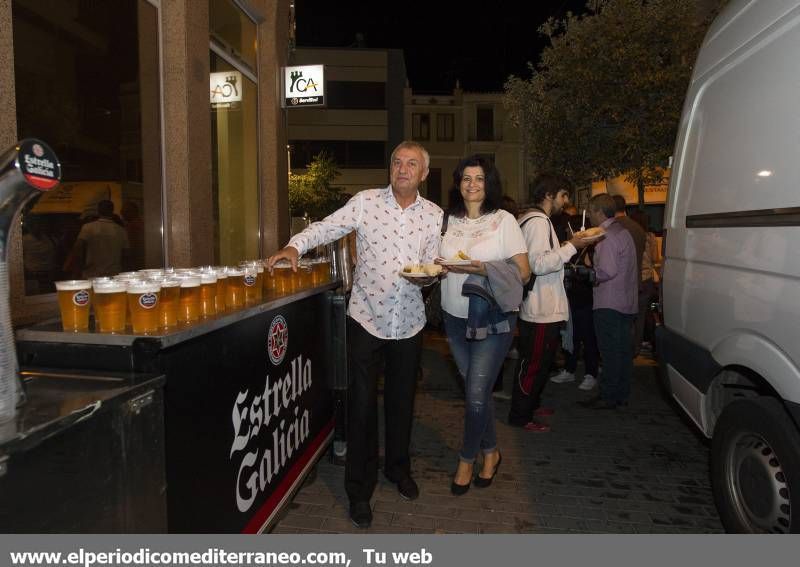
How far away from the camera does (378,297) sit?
11.2 ft

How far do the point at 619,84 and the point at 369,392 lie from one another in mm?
11614

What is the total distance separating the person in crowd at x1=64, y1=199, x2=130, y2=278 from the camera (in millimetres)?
4496

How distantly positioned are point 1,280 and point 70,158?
11.2ft

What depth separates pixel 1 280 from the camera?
1.49 meters

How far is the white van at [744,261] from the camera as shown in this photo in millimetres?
2381

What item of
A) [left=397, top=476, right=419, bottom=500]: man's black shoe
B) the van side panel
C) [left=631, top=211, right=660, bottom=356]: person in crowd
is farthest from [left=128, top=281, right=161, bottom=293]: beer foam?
[left=631, top=211, right=660, bottom=356]: person in crowd

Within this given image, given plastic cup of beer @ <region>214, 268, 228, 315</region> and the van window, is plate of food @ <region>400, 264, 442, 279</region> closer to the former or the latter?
plastic cup of beer @ <region>214, 268, 228, 315</region>

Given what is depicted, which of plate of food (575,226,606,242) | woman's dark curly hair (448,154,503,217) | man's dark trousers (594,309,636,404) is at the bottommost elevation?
man's dark trousers (594,309,636,404)

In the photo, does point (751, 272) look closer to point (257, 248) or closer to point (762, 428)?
point (762, 428)

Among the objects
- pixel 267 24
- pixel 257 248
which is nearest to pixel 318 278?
pixel 257 248

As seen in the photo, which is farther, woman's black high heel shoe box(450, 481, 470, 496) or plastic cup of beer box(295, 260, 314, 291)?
woman's black high heel shoe box(450, 481, 470, 496)

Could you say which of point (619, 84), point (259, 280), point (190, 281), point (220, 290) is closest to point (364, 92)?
point (619, 84)

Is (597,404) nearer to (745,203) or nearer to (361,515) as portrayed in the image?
(361,515)

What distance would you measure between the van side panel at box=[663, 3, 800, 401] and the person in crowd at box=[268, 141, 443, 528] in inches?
62.2
